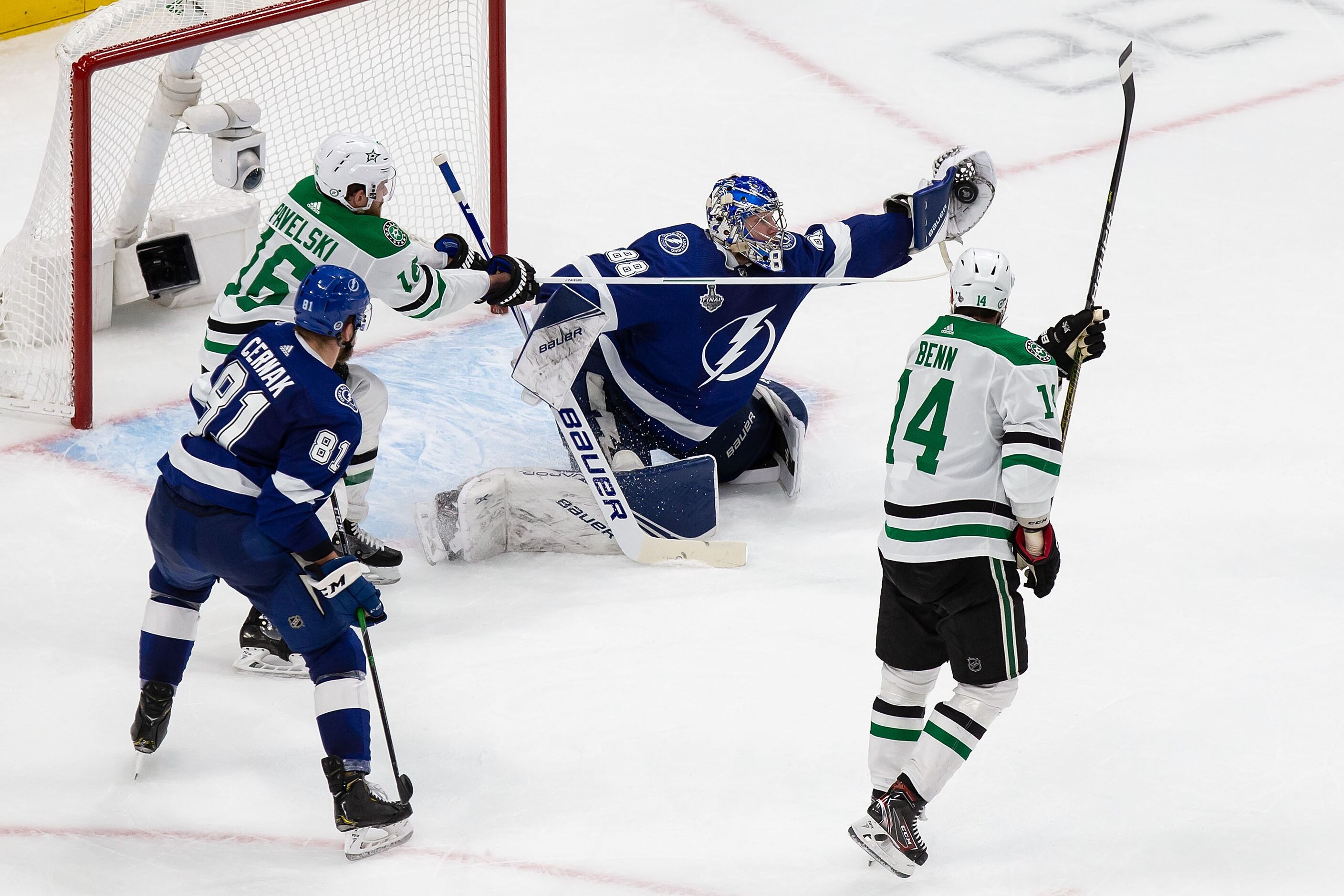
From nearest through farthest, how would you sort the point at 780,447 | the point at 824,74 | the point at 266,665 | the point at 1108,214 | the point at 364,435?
the point at 1108,214, the point at 266,665, the point at 364,435, the point at 780,447, the point at 824,74

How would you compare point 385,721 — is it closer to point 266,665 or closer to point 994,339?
point 266,665

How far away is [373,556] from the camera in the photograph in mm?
4172

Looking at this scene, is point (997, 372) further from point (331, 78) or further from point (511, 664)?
point (331, 78)

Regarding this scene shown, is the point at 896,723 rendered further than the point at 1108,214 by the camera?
No

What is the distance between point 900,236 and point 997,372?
1.60m

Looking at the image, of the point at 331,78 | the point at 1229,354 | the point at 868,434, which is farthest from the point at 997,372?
the point at 331,78

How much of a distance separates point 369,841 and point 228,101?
2599 mm

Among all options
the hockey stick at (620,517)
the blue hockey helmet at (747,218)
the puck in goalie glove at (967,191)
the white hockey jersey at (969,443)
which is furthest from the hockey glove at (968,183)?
the white hockey jersey at (969,443)

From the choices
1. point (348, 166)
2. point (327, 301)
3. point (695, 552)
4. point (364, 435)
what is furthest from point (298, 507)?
point (695, 552)

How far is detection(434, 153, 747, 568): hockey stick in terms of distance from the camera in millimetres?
4227

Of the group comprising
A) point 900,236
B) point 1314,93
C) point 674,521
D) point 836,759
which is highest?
point 1314,93

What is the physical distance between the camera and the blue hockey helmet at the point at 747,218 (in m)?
4.16

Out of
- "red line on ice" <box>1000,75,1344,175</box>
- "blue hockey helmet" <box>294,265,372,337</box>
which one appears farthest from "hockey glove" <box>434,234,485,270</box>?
"red line on ice" <box>1000,75,1344,175</box>

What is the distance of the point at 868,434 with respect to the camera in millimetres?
4906
